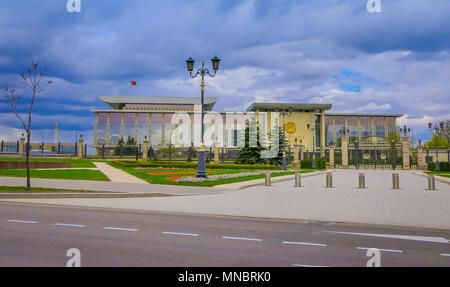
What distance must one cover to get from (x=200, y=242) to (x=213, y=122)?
304 feet

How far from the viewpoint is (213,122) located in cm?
9906

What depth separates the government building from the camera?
322 ft

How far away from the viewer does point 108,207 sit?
37.9 ft

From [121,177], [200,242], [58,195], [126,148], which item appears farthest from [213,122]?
[200,242]

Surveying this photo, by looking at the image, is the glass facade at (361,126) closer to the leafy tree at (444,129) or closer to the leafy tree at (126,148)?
the leafy tree at (444,129)

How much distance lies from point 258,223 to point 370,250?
333cm

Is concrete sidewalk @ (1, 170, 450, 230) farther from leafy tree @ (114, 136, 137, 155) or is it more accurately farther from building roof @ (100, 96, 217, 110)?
building roof @ (100, 96, 217, 110)

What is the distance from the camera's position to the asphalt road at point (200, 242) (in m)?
5.54

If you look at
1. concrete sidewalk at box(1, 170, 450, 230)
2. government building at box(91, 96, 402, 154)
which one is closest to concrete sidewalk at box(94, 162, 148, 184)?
concrete sidewalk at box(1, 170, 450, 230)

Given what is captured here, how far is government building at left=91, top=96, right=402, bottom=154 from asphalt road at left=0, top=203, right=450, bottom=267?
8385cm

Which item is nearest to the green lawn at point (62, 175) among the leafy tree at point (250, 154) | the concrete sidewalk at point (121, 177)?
the concrete sidewalk at point (121, 177)

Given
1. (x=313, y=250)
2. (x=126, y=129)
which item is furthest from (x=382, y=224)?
(x=126, y=129)

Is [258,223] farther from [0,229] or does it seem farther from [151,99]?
[151,99]

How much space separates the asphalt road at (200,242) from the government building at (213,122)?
83852 mm
